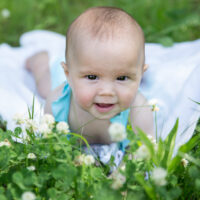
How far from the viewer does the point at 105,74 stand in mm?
1745

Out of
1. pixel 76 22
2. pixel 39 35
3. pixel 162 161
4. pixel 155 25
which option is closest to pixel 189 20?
pixel 155 25

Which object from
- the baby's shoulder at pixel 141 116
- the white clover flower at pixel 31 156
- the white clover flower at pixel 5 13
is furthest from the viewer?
the white clover flower at pixel 5 13

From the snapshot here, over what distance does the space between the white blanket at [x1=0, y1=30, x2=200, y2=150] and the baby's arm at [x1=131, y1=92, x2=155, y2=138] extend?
0.09 m

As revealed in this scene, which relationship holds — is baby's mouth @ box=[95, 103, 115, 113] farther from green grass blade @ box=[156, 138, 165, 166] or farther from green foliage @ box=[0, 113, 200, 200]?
green grass blade @ box=[156, 138, 165, 166]

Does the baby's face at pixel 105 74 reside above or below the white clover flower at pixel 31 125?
above

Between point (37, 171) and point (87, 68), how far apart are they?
597 millimetres

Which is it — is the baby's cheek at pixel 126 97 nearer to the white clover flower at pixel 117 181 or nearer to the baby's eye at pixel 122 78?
the baby's eye at pixel 122 78

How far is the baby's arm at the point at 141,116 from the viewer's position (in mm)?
2223

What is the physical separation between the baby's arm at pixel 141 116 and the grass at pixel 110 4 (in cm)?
120

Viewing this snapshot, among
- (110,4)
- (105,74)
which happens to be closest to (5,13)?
(110,4)

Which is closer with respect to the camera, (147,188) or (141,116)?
(147,188)

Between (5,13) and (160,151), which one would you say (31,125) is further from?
(5,13)

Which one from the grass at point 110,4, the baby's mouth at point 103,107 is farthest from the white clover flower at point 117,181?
the grass at point 110,4

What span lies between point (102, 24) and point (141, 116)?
0.75m
